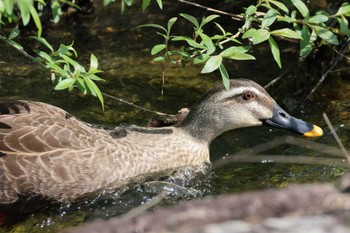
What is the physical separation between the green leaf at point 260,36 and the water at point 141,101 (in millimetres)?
1594

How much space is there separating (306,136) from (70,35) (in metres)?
4.40

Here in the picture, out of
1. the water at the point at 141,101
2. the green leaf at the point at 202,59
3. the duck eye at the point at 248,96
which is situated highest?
→ the green leaf at the point at 202,59

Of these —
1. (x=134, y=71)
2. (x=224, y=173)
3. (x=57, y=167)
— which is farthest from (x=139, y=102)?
(x=57, y=167)

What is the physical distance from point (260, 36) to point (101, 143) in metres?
1.83

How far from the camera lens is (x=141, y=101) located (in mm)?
8914

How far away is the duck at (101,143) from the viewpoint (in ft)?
20.9

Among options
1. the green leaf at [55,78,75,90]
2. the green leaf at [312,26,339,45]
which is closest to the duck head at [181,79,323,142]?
the green leaf at [312,26,339,45]

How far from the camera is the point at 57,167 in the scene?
6.46m

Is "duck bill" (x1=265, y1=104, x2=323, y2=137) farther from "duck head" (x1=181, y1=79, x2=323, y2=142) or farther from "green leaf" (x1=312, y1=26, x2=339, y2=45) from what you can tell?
"green leaf" (x1=312, y1=26, x2=339, y2=45)

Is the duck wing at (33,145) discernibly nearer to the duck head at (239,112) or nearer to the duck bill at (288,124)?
the duck head at (239,112)

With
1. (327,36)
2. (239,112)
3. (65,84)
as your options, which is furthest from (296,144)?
(65,84)

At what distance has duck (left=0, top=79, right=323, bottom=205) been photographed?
6355 mm

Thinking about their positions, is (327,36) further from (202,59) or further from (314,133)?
(202,59)

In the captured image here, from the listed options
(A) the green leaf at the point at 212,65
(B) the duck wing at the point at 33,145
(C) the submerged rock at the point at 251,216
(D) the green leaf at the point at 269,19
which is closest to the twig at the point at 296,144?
(D) the green leaf at the point at 269,19
